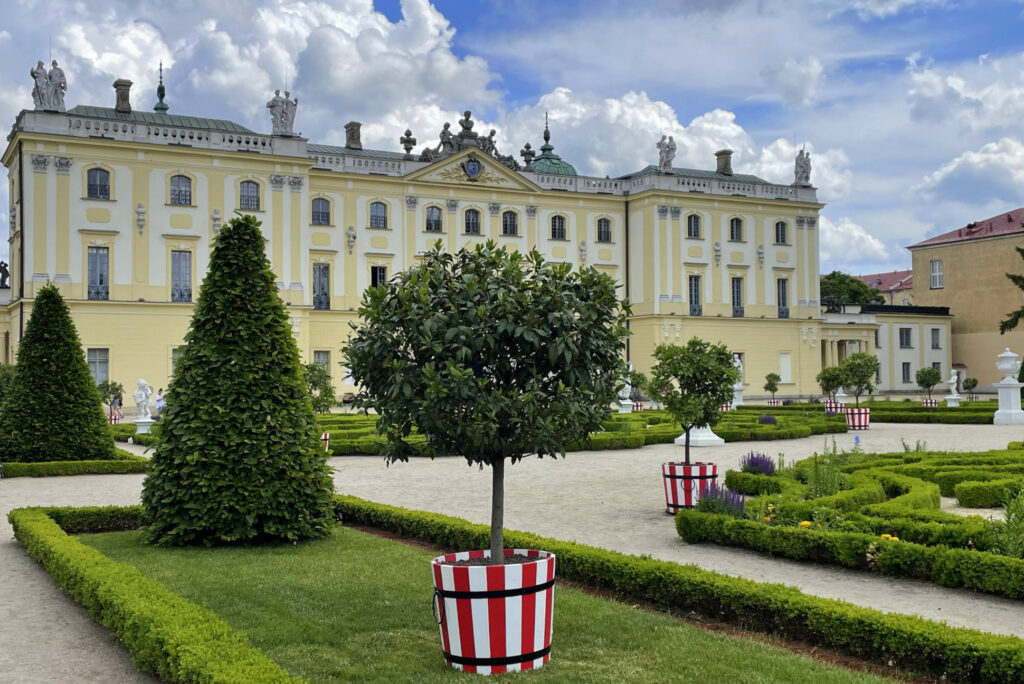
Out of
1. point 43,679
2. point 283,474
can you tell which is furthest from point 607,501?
point 43,679

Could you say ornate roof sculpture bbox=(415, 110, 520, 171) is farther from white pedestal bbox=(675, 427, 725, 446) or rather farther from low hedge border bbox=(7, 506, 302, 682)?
low hedge border bbox=(7, 506, 302, 682)

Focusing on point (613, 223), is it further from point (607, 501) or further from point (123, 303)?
point (607, 501)

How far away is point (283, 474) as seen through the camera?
909 centimetres

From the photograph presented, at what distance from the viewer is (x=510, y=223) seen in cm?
4462

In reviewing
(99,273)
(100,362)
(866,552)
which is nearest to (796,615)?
(866,552)

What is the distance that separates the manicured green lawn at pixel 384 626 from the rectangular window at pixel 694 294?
3892cm

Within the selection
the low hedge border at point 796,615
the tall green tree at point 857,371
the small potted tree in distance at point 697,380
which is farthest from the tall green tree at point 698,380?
the tall green tree at point 857,371

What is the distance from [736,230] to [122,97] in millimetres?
27412

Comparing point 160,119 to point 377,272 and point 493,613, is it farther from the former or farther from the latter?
point 493,613

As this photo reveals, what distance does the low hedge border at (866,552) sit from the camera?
716 centimetres

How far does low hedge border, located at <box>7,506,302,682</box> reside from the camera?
5.03 m

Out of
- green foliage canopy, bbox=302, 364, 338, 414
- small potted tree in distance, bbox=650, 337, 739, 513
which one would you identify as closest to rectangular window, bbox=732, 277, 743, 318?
green foliage canopy, bbox=302, 364, 338, 414

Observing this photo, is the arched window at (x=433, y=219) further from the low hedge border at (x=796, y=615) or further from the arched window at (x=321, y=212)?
the low hedge border at (x=796, y=615)

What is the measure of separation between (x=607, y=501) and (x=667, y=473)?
4.94 ft
